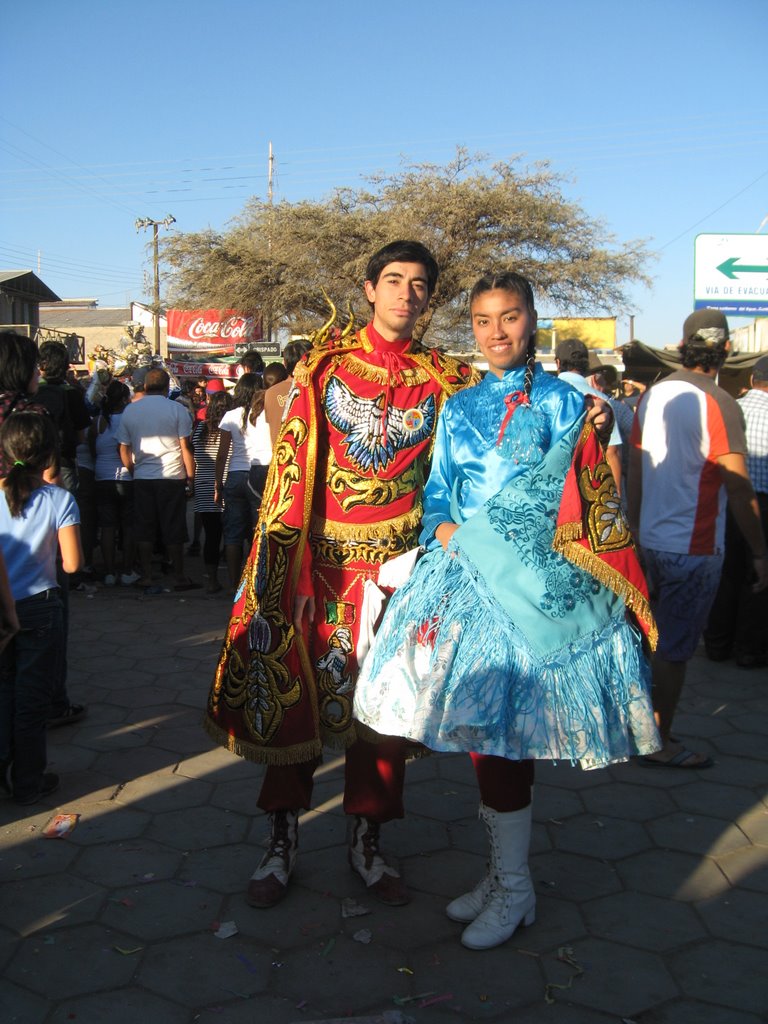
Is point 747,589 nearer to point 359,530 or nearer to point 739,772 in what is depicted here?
point 739,772

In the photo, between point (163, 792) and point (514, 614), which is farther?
point (163, 792)

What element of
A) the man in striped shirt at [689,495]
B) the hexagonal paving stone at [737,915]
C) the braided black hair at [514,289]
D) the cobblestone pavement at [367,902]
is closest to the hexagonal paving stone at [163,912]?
the cobblestone pavement at [367,902]

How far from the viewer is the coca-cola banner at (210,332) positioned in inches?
1046

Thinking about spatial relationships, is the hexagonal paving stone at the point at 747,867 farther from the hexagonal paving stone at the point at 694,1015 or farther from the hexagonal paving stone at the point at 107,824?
the hexagonal paving stone at the point at 107,824

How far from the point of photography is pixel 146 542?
7457 millimetres

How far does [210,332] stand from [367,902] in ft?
86.0

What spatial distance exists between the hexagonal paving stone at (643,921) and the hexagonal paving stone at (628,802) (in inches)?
24.5

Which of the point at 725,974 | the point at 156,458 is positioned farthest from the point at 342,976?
the point at 156,458

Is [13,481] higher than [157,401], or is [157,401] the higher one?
[157,401]

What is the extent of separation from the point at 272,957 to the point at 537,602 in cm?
124

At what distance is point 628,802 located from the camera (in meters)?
3.62

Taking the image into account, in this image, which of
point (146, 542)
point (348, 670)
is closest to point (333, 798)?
point (348, 670)

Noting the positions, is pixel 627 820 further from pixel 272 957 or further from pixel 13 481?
pixel 13 481

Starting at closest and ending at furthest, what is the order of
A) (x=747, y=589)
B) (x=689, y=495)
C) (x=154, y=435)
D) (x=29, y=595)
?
(x=29, y=595) < (x=689, y=495) < (x=747, y=589) < (x=154, y=435)
